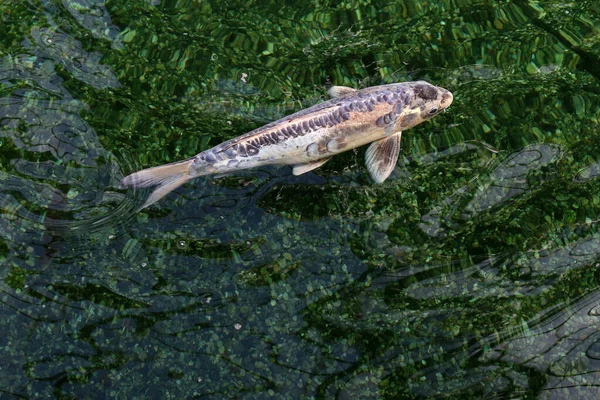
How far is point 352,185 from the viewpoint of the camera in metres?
5.61

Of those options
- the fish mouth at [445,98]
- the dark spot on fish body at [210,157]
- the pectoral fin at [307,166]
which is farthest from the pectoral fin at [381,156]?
the dark spot on fish body at [210,157]

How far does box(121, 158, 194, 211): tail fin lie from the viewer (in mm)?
5148

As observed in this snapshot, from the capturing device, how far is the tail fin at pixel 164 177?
5.15 meters

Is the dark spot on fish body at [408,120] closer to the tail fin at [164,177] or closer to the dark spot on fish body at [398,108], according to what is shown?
the dark spot on fish body at [398,108]

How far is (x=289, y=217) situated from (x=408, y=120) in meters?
1.16

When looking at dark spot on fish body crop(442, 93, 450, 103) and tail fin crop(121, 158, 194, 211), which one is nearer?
tail fin crop(121, 158, 194, 211)

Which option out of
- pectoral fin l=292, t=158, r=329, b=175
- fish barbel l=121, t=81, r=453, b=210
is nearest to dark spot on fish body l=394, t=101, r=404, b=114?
fish barbel l=121, t=81, r=453, b=210

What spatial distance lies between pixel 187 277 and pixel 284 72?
205 centimetres

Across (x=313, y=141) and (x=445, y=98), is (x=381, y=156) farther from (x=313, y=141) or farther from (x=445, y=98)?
(x=445, y=98)

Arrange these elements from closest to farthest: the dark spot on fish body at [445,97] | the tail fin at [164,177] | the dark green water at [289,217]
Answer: the dark green water at [289,217] → the tail fin at [164,177] → the dark spot on fish body at [445,97]

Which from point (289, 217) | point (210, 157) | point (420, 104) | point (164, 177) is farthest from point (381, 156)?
point (164, 177)

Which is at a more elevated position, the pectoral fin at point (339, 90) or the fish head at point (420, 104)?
the fish head at point (420, 104)

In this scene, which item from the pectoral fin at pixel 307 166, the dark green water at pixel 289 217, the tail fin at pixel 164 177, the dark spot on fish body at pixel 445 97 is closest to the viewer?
the dark green water at pixel 289 217

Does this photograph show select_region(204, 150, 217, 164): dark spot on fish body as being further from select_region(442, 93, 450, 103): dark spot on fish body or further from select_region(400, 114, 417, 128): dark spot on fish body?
select_region(442, 93, 450, 103): dark spot on fish body
